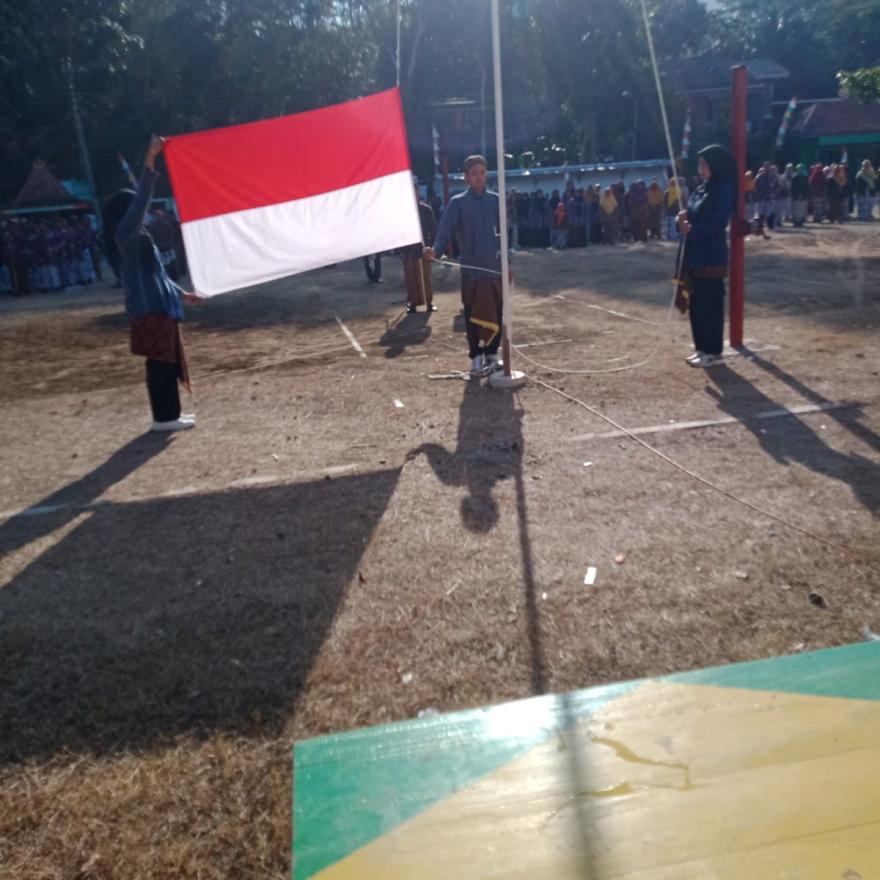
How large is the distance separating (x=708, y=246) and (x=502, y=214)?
6.95 feet

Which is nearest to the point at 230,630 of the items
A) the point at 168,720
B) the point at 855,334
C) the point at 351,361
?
the point at 168,720

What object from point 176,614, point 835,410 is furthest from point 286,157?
point 835,410

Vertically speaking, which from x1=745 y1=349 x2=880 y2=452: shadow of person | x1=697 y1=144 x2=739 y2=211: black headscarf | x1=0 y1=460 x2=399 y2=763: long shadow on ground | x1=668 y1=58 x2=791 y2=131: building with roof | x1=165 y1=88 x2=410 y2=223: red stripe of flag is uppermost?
x1=668 y1=58 x2=791 y2=131: building with roof

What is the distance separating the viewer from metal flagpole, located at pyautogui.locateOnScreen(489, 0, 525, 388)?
610 cm

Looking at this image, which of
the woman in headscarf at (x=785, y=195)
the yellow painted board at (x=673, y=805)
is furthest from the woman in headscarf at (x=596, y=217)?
the yellow painted board at (x=673, y=805)

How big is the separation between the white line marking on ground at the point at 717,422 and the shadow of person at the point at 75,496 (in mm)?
3170

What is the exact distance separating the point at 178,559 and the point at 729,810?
9.93ft

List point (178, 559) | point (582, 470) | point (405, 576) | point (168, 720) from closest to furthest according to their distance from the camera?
point (168, 720) → point (405, 576) → point (178, 559) → point (582, 470)

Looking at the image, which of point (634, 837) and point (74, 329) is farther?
point (74, 329)

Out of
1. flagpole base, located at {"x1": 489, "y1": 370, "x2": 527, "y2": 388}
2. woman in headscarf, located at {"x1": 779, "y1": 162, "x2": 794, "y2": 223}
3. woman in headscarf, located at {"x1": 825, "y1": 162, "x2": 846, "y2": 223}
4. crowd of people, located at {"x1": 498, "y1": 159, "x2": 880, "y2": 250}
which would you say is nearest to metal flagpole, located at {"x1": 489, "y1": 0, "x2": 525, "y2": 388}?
flagpole base, located at {"x1": 489, "y1": 370, "x2": 527, "y2": 388}

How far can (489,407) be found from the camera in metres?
6.82

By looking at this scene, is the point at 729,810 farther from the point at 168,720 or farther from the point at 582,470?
the point at 582,470

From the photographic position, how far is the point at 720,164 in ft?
23.7

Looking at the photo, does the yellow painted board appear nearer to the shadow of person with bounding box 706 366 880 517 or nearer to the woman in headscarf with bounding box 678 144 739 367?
the shadow of person with bounding box 706 366 880 517
